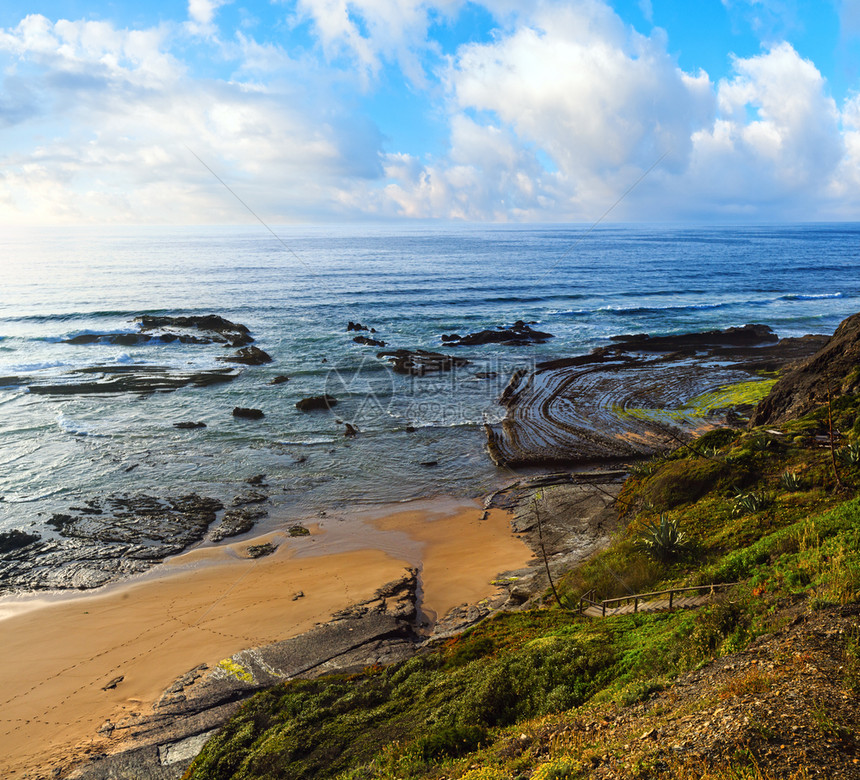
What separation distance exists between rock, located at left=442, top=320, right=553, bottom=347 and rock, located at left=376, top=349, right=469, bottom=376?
14.4 feet

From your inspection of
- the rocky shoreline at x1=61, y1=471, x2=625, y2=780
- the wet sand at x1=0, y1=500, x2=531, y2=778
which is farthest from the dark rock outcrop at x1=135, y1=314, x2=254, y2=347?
the rocky shoreline at x1=61, y1=471, x2=625, y2=780

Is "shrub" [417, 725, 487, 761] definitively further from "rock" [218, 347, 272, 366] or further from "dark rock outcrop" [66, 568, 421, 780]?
"rock" [218, 347, 272, 366]

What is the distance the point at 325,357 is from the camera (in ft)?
131

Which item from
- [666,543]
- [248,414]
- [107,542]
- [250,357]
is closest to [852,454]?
[666,543]

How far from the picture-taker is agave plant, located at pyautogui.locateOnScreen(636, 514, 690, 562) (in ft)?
35.1

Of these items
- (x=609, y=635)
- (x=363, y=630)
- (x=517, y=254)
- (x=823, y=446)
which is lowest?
(x=363, y=630)

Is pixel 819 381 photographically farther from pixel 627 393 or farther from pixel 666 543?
pixel 627 393

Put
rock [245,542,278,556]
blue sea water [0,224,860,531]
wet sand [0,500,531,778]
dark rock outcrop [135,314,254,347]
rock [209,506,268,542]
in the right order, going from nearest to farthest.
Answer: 1. wet sand [0,500,531,778]
2. rock [245,542,278,556]
3. rock [209,506,268,542]
4. blue sea water [0,224,860,531]
5. dark rock outcrop [135,314,254,347]

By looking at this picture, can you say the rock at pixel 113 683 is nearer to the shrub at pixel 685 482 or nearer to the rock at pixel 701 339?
the shrub at pixel 685 482

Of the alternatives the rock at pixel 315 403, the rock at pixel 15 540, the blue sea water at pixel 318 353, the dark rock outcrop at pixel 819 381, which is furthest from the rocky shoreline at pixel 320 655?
the rock at pixel 315 403

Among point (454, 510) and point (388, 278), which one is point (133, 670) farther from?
point (388, 278)

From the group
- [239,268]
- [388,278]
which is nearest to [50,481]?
[388,278]

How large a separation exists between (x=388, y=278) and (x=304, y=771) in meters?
75.8

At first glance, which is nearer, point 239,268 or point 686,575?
point 686,575
